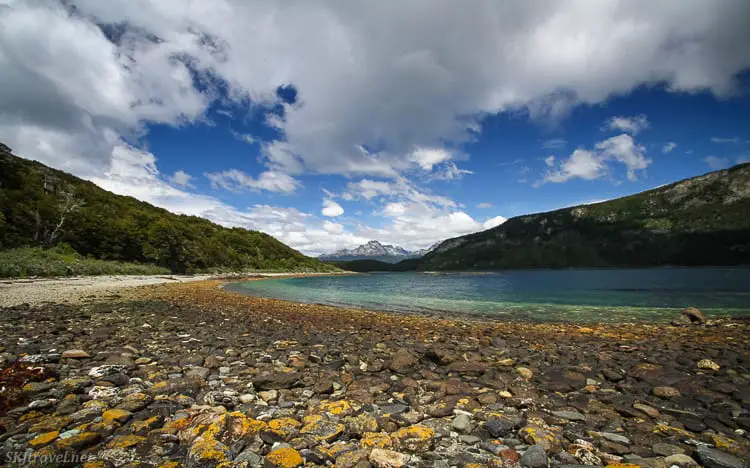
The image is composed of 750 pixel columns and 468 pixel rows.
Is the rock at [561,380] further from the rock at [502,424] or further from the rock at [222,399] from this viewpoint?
the rock at [222,399]

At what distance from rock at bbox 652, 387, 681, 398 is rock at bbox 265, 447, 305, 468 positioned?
7.63m

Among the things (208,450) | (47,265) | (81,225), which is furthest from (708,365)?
(81,225)

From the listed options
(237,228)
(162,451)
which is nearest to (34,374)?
(162,451)

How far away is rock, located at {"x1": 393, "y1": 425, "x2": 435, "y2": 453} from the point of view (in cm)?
446

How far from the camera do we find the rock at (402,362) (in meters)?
8.20

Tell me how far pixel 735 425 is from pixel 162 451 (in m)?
9.06

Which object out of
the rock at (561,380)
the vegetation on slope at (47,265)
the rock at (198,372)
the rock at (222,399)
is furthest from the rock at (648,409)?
the vegetation on slope at (47,265)

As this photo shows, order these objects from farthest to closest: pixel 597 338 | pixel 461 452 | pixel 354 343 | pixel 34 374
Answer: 1. pixel 597 338
2. pixel 354 343
3. pixel 34 374
4. pixel 461 452

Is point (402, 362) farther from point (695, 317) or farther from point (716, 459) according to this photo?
point (695, 317)

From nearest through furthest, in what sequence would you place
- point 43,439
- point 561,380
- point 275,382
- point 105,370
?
1. point 43,439
2. point 275,382
3. point 105,370
4. point 561,380

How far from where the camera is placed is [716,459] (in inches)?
163

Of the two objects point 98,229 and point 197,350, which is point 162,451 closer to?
point 197,350

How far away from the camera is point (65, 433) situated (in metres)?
4.25

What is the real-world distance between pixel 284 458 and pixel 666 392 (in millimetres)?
7997
